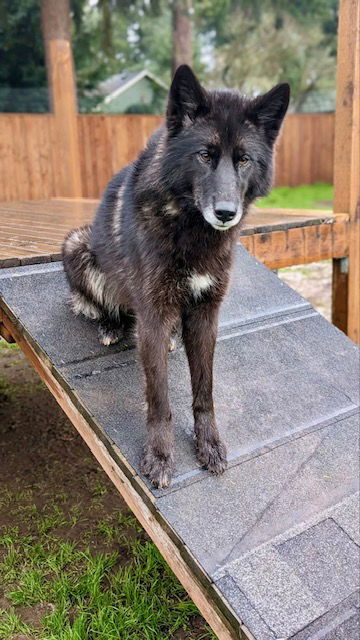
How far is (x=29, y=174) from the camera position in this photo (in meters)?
6.96

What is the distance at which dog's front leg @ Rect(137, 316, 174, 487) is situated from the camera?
1818 mm

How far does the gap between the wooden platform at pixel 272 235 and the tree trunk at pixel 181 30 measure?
10.2 metres

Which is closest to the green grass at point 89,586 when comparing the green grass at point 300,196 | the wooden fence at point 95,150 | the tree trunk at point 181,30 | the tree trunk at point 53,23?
the wooden fence at point 95,150

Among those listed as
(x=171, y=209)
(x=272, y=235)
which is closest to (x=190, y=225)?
(x=171, y=209)

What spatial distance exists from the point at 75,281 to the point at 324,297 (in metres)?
4.72

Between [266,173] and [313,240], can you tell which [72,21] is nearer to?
[313,240]

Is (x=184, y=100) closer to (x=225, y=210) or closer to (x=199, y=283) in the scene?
(x=225, y=210)

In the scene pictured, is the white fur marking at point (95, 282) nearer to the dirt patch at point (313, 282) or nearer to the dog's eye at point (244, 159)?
the dog's eye at point (244, 159)

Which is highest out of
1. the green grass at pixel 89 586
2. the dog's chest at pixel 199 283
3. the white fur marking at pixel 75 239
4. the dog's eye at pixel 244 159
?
the dog's eye at pixel 244 159

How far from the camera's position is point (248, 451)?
2000 millimetres

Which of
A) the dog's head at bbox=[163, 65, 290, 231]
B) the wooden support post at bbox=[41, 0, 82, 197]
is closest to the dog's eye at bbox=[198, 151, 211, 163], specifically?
the dog's head at bbox=[163, 65, 290, 231]

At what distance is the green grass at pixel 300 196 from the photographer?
12.0 m

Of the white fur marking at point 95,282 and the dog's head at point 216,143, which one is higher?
the dog's head at point 216,143

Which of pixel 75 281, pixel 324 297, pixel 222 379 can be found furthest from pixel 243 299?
pixel 324 297
